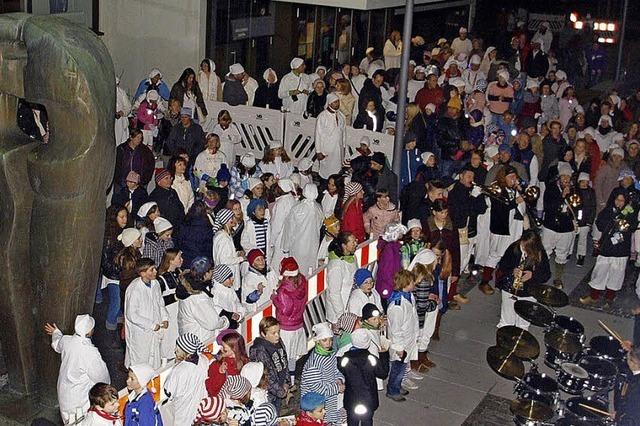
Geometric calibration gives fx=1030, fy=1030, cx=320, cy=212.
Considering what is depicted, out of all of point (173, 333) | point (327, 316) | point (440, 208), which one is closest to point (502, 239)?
point (440, 208)

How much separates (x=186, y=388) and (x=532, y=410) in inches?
139

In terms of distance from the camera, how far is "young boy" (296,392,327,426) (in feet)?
29.6

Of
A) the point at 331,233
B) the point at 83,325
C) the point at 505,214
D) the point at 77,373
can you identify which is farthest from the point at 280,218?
the point at 77,373

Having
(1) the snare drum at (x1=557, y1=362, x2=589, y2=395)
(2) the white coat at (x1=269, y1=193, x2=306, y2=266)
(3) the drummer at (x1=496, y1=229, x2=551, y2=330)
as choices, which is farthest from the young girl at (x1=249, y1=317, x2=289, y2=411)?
(3) the drummer at (x1=496, y1=229, x2=551, y2=330)

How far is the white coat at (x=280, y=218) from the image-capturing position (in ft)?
44.9

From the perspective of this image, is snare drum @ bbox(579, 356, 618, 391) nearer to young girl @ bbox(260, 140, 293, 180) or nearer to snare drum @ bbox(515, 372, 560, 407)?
snare drum @ bbox(515, 372, 560, 407)

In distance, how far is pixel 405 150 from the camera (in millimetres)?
16734

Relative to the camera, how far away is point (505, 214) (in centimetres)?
1472

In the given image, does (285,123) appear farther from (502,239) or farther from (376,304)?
(376,304)

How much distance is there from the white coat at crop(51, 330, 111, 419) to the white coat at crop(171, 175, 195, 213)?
4.70 meters

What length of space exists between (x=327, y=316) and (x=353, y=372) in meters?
2.63

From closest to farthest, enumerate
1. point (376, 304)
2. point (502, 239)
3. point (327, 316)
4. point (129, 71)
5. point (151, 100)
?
point (376, 304)
point (327, 316)
point (502, 239)
point (151, 100)
point (129, 71)

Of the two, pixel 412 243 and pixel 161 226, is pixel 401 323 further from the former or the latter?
pixel 161 226

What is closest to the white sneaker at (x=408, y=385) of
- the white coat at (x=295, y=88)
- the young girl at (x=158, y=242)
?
the young girl at (x=158, y=242)
